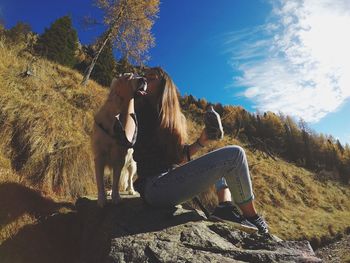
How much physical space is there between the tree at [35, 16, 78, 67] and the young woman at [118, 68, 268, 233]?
11.8m

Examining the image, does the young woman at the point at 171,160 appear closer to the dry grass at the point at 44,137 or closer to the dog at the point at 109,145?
the dog at the point at 109,145

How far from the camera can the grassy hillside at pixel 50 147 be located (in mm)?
4516

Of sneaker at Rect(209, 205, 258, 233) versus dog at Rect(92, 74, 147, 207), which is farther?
dog at Rect(92, 74, 147, 207)

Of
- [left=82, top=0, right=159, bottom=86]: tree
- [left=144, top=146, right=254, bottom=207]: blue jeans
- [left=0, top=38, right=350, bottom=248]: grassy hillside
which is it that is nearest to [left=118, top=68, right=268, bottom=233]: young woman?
[left=144, top=146, right=254, bottom=207]: blue jeans

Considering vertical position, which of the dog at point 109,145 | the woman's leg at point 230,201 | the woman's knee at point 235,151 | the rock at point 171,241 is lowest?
the rock at point 171,241

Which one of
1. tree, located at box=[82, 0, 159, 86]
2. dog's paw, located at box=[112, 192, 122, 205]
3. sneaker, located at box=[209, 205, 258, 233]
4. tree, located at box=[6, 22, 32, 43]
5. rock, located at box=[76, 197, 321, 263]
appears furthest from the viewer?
tree, located at box=[82, 0, 159, 86]

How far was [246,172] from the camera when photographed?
295 cm

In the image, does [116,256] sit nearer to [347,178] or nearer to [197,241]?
[197,241]

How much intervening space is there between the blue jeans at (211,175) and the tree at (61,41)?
12393mm

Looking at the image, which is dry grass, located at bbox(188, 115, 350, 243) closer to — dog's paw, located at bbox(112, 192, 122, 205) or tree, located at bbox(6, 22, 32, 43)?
dog's paw, located at bbox(112, 192, 122, 205)

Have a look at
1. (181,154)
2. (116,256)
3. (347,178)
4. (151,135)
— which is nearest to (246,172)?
(181,154)

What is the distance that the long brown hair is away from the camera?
3206 mm

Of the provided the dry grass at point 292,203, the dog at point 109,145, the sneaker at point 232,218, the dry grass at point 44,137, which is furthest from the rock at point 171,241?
the dry grass at point 292,203

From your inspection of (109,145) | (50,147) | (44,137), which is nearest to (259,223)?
(109,145)
